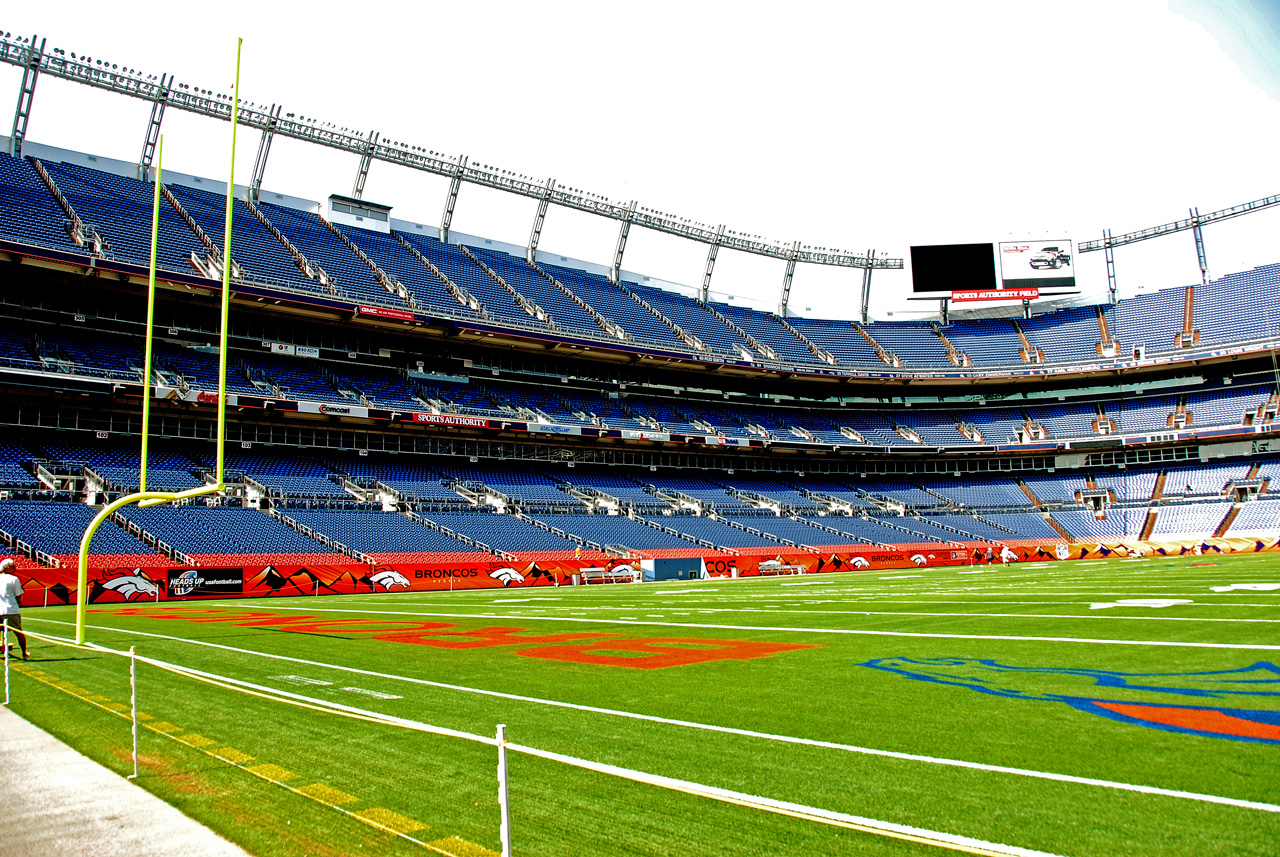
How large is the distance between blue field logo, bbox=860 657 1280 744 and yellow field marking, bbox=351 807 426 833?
15.5 feet

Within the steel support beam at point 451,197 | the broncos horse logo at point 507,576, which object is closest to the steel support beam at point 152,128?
the steel support beam at point 451,197

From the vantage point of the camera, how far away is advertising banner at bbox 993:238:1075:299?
57281 mm

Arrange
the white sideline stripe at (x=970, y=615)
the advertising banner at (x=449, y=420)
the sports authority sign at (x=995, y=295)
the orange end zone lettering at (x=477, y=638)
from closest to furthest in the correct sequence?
the white sideline stripe at (x=970, y=615) < the orange end zone lettering at (x=477, y=638) < the advertising banner at (x=449, y=420) < the sports authority sign at (x=995, y=295)

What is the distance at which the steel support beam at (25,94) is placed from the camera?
118 feet

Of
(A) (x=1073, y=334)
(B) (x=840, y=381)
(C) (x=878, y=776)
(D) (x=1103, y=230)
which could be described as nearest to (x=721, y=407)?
(B) (x=840, y=381)

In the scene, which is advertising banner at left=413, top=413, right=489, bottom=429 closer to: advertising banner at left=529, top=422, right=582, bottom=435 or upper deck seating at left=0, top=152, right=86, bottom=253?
advertising banner at left=529, top=422, right=582, bottom=435

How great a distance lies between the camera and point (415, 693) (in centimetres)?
780

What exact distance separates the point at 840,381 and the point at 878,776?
177 ft

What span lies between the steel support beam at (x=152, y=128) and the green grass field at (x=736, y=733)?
3517 cm

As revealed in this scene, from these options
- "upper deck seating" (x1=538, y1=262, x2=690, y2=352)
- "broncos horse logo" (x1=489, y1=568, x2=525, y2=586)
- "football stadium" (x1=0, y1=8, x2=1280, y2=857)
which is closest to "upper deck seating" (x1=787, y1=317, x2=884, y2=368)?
"football stadium" (x1=0, y1=8, x2=1280, y2=857)

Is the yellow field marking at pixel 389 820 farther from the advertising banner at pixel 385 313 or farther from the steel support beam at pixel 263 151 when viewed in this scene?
the steel support beam at pixel 263 151

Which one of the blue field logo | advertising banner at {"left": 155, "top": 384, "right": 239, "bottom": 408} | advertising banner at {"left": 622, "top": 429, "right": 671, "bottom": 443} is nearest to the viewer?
the blue field logo

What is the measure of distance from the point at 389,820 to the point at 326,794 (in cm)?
74

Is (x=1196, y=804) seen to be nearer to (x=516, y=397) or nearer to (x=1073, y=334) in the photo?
(x=516, y=397)
